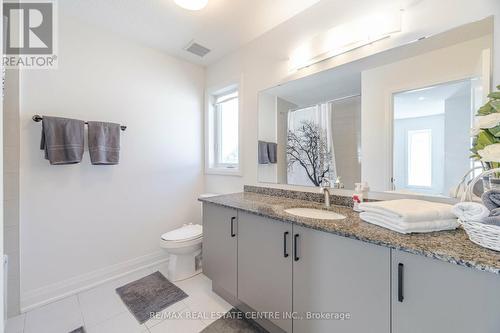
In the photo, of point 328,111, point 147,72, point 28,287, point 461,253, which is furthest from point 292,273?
point 147,72

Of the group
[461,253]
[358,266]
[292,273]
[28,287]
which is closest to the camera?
[461,253]

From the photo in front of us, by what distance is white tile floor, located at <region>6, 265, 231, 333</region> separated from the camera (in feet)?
4.83

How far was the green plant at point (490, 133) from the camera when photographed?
2.62ft

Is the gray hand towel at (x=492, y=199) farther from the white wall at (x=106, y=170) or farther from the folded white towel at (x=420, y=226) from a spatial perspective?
the white wall at (x=106, y=170)

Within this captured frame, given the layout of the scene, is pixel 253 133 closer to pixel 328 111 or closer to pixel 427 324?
pixel 328 111

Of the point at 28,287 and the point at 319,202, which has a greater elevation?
the point at 319,202

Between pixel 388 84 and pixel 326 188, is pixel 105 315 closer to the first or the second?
pixel 326 188

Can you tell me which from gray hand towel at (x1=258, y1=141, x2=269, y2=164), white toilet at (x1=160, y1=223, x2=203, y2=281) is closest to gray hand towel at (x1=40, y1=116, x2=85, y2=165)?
white toilet at (x1=160, y1=223, x2=203, y2=281)

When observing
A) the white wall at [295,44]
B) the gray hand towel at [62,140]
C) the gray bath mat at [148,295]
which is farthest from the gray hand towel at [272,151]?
the gray hand towel at [62,140]

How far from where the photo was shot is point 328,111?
1.67 meters

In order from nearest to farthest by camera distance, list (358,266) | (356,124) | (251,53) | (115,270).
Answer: (358,266), (356,124), (115,270), (251,53)

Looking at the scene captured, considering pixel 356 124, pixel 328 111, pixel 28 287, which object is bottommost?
pixel 28 287

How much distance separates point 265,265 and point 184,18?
2153mm

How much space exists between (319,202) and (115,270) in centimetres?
208
